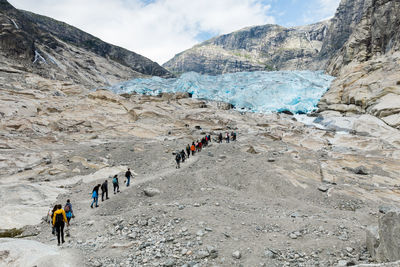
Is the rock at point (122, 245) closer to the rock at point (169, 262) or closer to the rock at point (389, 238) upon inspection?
the rock at point (169, 262)

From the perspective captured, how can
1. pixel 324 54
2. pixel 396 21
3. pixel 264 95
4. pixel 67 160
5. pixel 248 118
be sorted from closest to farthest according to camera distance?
pixel 67 160
pixel 248 118
pixel 396 21
pixel 264 95
pixel 324 54

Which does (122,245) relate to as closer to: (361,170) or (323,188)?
(323,188)

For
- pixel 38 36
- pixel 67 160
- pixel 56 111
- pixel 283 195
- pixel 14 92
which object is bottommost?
pixel 283 195

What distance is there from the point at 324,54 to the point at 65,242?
5676 inches

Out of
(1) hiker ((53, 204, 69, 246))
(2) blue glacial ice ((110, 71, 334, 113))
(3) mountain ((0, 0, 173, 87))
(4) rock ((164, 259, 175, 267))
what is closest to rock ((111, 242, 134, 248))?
(4) rock ((164, 259, 175, 267))

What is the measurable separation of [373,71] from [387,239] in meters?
47.2

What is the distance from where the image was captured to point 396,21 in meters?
48.7

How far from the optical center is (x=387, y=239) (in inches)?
227

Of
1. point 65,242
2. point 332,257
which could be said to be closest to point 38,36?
point 65,242

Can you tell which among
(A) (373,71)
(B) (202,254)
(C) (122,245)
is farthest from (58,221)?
(A) (373,71)

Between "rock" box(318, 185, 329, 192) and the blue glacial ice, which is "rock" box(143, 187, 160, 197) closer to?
"rock" box(318, 185, 329, 192)

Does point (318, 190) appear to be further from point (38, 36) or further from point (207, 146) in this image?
point (38, 36)

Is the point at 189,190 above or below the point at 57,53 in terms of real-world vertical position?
below

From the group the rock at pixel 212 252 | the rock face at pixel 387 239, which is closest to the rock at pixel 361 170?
the rock face at pixel 387 239
